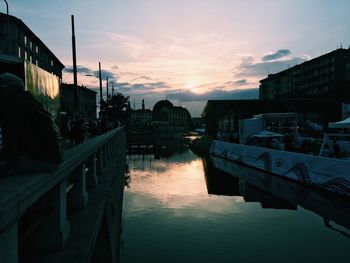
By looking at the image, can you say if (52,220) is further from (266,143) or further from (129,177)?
(266,143)

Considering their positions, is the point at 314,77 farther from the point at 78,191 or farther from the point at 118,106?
the point at 78,191

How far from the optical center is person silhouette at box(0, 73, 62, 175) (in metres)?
4.08

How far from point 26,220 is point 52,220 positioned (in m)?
0.66

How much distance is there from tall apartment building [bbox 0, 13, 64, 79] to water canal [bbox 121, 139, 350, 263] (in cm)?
4806

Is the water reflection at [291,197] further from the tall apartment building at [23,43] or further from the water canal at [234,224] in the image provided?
the tall apartment building at [23,43]

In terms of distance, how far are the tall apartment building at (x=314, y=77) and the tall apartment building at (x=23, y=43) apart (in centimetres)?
6435

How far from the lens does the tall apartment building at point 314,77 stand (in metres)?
110

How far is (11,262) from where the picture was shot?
10.3 feet

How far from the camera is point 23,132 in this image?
13.7 ft

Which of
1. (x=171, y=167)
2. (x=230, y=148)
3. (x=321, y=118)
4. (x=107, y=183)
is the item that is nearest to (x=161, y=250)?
(x=107, y=183)

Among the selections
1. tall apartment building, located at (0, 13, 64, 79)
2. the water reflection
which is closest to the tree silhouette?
tall apartment building, located at (0, 13, 64, 79)

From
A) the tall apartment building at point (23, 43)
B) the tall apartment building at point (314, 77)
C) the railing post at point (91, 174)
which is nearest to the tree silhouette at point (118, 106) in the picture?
the tall apartment building at point (23, 43)

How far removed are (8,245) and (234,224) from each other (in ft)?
38.5

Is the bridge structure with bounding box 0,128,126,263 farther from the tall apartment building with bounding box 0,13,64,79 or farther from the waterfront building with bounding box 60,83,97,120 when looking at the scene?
the waterfront building with bounding box 60,83,97,120
